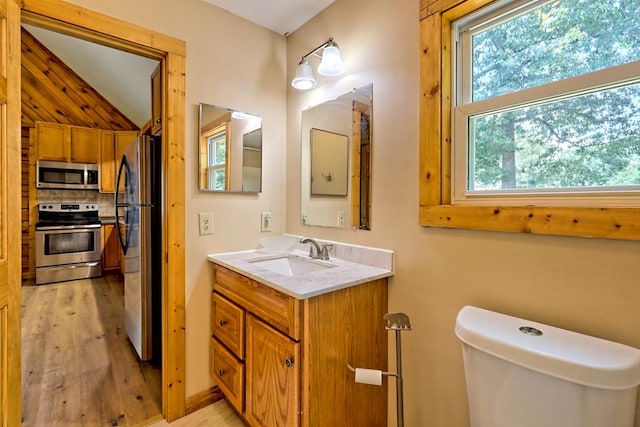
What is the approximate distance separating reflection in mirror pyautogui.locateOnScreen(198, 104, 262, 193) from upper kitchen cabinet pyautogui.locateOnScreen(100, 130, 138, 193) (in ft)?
13.2

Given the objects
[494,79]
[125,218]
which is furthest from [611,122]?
→ [125,218]

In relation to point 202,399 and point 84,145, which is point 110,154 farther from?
point 202,399

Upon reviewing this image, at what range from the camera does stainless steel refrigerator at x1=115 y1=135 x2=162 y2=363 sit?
2.08 meters

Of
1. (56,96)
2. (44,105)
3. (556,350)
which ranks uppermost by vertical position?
(56,96)

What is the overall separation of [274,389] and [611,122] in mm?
1556

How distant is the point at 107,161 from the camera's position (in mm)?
4770

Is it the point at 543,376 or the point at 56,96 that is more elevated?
the point at 56,96

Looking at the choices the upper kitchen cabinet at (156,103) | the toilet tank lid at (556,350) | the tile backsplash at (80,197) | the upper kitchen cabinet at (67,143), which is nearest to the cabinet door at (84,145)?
the upper kitchen cabinet at (67,143)

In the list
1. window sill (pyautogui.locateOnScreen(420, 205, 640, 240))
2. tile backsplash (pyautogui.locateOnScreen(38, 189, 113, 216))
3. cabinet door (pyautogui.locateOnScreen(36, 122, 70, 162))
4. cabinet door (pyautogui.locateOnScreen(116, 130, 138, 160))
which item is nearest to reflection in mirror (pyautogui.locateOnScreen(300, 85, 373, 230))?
window sill (pyautogui.locateOnScreen(420, 205, 640, 240))

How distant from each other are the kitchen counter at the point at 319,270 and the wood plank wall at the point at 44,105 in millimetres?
4068

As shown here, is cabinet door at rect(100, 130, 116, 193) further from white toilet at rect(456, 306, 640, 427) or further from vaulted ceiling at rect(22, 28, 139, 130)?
white toilet at rect(456, 306, 640, 427)

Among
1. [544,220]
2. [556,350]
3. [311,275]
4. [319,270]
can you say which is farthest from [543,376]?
[319,270]

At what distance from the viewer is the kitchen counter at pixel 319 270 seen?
3.91ft

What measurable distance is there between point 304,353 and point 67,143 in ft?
17.1
